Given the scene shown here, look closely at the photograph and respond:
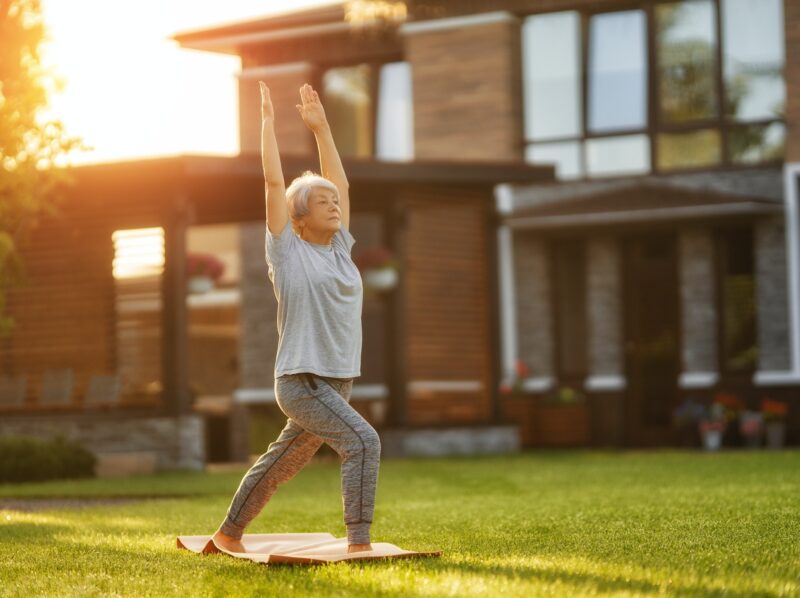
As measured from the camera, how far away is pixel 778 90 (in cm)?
2050

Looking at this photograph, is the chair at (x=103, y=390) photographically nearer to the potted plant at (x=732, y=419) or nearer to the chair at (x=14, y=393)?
the chair at (x=14, y=393)

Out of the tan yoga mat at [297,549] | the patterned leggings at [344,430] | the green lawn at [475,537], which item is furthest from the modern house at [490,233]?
the patterned leggings at [344,430]

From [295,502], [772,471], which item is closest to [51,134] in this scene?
[295,502]

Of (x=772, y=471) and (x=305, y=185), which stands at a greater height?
(x=305, y=185)

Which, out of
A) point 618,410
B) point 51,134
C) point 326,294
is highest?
point 51,134

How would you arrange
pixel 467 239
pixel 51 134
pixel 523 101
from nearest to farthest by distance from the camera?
pixel 51 134, pixel 467 239, pixel 523 101

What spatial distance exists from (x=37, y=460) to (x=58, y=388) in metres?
2.91

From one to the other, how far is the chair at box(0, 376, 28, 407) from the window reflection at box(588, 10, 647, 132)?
9153mm

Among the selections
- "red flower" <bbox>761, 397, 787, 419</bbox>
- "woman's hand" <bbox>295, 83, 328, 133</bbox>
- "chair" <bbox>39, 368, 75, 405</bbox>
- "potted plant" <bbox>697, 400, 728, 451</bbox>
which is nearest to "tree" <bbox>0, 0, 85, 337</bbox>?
"chair" <bbox>39, 368, 75, 405</bbox>

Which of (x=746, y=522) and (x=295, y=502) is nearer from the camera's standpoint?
(x=746, y=522)

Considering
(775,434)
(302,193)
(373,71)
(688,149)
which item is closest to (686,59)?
(688,149)

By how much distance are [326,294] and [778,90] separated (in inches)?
619

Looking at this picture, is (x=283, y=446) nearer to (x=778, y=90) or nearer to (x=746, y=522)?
(x=746, y=522)

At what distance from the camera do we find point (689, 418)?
20.1m
